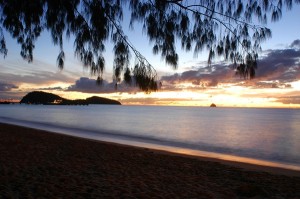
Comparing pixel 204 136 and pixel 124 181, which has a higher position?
pixel 124 181

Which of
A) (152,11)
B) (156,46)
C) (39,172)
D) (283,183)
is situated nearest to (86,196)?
(39,172)

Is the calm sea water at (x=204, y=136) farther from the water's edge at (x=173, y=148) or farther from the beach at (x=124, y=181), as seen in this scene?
the beach at (x=124, y=181)

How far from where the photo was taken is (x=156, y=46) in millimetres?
3842

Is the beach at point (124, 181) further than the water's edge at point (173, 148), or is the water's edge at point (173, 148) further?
the water's edge at point (173, 148)

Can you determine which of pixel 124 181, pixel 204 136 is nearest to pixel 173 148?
pixel 204 136

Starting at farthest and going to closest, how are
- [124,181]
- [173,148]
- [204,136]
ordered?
[204,136], [173,148], [124,181]

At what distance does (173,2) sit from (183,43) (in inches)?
22.5

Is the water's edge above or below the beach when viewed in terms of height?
below

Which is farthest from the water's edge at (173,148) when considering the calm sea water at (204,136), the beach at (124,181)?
the beach at (124,181)

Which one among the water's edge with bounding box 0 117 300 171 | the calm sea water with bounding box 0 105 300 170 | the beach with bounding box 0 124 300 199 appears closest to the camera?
the beach with bounding box 0 124 300 199

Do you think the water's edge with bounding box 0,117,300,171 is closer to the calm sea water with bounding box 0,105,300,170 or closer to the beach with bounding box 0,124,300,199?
the calm sea water with bounding box 0,105,300,170

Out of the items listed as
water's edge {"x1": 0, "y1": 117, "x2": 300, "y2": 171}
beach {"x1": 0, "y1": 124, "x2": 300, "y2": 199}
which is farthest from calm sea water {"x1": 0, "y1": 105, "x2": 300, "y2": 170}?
beach {"x1": 0, "y1": 124, "x2": 300, "y2": 199}

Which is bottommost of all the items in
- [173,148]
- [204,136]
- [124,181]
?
[204,136]

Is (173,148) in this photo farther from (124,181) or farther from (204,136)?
(124,181)
